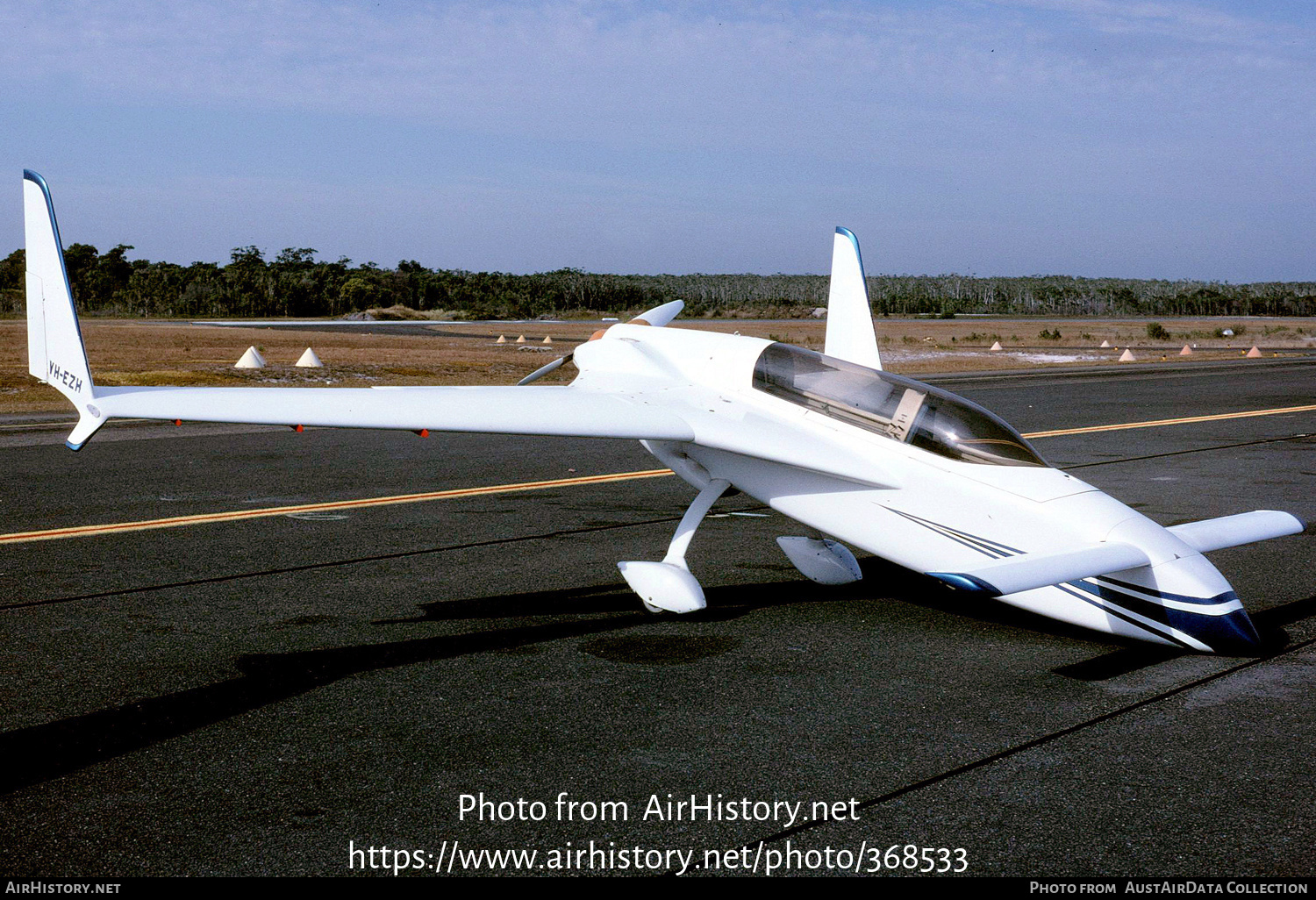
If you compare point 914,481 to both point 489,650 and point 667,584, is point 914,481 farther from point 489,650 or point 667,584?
point 489,650

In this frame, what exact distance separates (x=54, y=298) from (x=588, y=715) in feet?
14.7

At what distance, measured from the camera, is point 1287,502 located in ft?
40.8

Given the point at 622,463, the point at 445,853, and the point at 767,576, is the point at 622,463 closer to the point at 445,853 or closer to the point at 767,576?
the point at 767,576

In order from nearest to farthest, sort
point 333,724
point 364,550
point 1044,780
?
point 1044,780
point 333,724
point 364,550

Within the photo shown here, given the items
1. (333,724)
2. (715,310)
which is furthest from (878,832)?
(715,310)

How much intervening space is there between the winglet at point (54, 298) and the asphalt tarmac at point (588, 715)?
5.10 ft

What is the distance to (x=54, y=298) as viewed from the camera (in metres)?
7.12

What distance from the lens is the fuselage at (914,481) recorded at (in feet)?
21.3

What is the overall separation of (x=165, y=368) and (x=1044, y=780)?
28.6 metres

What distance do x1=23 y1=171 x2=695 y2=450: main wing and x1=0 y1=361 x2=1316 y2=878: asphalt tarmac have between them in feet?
4.38

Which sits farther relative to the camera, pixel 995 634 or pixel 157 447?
pixel 157 447

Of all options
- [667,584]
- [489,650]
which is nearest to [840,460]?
[667,584]

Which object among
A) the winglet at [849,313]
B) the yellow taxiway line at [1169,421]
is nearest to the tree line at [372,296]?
the yellow taxiway line at [1169,421]

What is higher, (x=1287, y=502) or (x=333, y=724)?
(x=333, y=724)
